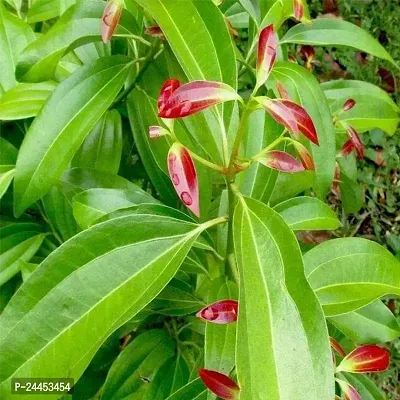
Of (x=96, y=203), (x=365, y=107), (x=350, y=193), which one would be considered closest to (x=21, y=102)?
(x=96, y=203)

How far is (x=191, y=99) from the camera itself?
514 mm

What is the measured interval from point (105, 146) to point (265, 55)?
Answer: 0.42 metres

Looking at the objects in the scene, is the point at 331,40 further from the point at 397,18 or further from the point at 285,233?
the point at 397,18

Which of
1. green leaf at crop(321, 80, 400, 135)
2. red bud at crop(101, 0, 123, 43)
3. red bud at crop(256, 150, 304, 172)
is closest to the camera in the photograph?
red bud at crop(256, 150, 304, 172)

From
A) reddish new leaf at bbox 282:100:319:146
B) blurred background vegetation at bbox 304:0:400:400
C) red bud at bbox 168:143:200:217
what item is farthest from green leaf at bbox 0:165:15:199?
blurred background vegetation at bbox 304:0:400:400

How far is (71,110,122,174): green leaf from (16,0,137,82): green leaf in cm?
17

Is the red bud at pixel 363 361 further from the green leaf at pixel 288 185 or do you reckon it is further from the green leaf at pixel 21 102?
the green leaf at pixel 21 102

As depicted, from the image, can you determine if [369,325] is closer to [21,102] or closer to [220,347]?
[220,347]

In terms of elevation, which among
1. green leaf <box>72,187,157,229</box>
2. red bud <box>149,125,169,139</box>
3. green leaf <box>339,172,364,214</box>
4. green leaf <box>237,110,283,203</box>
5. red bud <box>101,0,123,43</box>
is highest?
red bud <box>101,0,123,43</box>

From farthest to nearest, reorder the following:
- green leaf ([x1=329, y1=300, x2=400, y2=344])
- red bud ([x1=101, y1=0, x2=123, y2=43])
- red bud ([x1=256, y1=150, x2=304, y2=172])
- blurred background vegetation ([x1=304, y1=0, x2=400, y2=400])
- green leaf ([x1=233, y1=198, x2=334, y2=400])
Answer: blurred background vegetation ([x1=304, y1=0, x2=400, y2=400]) → green leaf ([x1=329, y1=300, x2=400, y2=344]) → red bud ([x1=101, y1=0, x2=123, y2=43]) → red bud ([x1=256, y1=150, x2=304, y2=172]) → green leaf ([x1=233, y1=198, x2=334, y2=400])

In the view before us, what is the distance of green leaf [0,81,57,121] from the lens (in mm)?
834

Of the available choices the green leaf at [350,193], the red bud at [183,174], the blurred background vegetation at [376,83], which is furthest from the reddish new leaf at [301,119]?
the blurred background vegetation at [376,83]

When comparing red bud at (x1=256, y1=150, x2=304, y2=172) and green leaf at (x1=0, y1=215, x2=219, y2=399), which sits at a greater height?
red bud at (x1=256, y1=150, x2=304, y2=172)

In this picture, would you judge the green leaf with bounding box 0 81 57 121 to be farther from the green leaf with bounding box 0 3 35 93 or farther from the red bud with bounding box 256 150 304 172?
the red bud with bounding box 256 150 304 172
